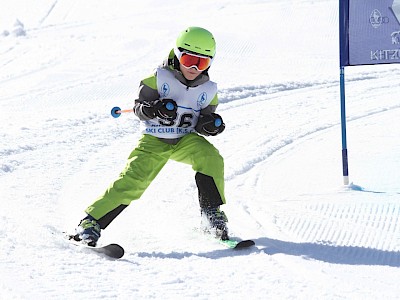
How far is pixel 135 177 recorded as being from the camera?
4379mm

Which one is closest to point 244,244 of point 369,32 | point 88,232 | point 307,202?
point 88,232

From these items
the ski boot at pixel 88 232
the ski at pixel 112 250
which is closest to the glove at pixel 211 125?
the ski boot at pixel 88 232

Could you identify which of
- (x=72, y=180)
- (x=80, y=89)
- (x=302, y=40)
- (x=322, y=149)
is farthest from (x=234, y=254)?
(x=302, y=40)

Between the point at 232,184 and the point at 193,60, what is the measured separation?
5.44 ft

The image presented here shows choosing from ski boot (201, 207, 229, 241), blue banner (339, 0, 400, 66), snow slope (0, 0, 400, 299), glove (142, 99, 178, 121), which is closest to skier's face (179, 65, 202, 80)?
glove (142, 99, 178, 121)

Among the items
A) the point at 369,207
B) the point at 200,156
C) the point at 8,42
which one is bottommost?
the point at 369,207

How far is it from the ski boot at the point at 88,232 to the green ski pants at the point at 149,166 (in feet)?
0.14

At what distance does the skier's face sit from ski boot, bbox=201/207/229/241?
0.82 meters

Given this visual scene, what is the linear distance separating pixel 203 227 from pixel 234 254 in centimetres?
52

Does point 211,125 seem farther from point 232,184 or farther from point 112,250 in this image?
point 232,184

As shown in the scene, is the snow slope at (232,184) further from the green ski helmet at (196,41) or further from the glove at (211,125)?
the green ski helmet at (196,41)

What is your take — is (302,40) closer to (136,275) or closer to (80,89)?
(80,89)

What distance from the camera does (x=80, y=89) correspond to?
37.4 feet

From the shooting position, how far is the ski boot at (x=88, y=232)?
4.13m
